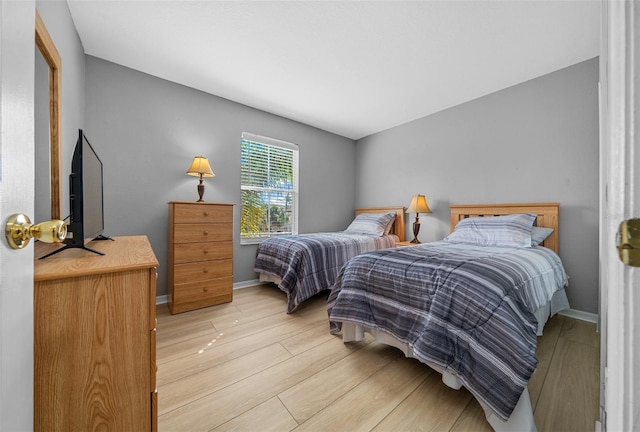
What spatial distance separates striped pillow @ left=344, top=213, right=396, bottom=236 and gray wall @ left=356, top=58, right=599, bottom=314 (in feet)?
1.16

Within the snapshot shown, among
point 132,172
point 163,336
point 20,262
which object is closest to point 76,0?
point 132,172

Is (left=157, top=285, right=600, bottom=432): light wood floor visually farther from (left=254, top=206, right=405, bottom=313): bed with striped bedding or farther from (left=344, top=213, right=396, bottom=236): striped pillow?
(left=344, top=213, right=396, bottom=236): striped pillow

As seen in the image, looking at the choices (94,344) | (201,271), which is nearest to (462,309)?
(94,344)

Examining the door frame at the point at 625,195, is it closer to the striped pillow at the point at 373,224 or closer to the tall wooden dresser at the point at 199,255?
the tall wooden dresser at the point at 199,255

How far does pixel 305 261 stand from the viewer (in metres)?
2.63

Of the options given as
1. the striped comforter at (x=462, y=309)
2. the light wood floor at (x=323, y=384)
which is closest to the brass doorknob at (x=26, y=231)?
the light wood floor at (x=323, y=384)

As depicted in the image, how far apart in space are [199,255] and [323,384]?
1.77 meters

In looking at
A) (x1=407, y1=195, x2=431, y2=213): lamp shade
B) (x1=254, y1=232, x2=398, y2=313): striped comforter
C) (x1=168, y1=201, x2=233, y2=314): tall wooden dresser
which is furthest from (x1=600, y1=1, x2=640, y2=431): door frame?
(x1=407, y1=195, x2=431, y2=213): lamp shade

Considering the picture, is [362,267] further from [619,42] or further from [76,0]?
[76,0]

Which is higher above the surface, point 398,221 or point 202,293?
point 398,221

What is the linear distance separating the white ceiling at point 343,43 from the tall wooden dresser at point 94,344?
6.41 ft

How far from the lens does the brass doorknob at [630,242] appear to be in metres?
0.30

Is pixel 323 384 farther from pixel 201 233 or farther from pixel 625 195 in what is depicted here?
pixel 201 233

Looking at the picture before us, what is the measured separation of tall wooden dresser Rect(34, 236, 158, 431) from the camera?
2.43 feet
